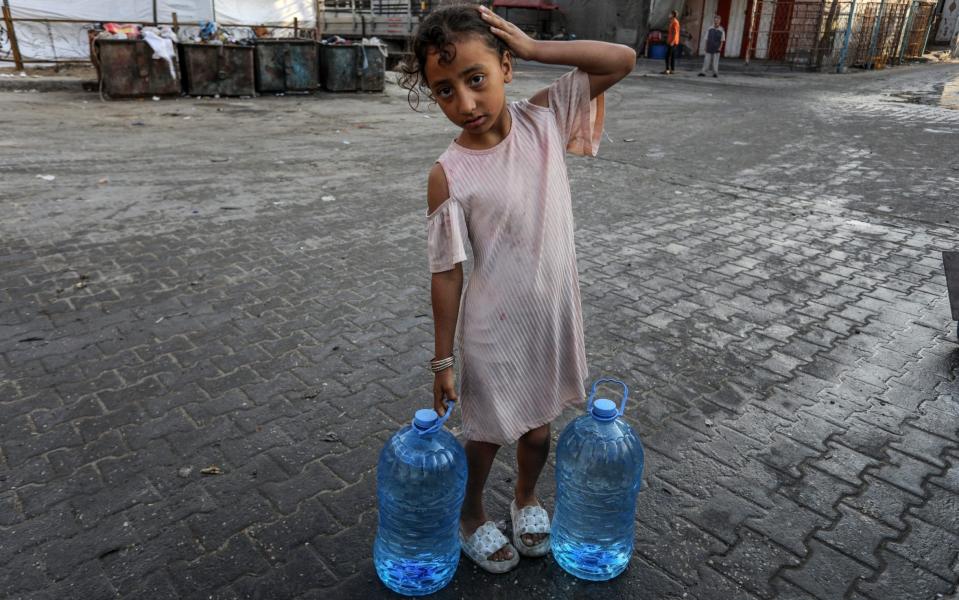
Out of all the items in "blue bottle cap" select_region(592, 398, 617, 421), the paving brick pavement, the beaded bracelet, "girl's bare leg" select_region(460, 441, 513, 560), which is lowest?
the paving brick pavement

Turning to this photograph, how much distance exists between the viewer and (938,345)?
4.31m

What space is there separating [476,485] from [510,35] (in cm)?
156

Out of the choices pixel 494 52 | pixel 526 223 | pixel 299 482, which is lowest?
pixel 299 482

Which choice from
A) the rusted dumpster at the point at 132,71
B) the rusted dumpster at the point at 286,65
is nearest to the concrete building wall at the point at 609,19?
the rusted dumpster at the point at 286,65

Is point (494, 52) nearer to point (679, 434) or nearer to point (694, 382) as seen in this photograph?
point (679, 434)

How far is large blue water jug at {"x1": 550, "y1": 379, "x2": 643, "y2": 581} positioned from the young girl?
0.45 ft

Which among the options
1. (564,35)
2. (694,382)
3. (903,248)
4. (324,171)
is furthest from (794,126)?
(564,35)

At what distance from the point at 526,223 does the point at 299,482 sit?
161 centimetres

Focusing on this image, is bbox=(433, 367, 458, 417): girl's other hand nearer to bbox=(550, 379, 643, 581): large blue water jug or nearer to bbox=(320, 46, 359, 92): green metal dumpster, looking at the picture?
bbox=(550, 379, 643, 581): large blue water jug

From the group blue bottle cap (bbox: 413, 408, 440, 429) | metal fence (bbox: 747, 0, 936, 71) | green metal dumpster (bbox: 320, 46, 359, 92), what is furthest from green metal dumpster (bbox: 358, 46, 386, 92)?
metal fence (bbox: 747, 0, 936, 71)

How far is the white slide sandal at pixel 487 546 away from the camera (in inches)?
96.9

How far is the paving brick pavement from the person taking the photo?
8.28 ft

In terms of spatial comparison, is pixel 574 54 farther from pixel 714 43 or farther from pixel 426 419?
pixel 714 43

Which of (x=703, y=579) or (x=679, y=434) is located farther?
(x=679, y=434)
